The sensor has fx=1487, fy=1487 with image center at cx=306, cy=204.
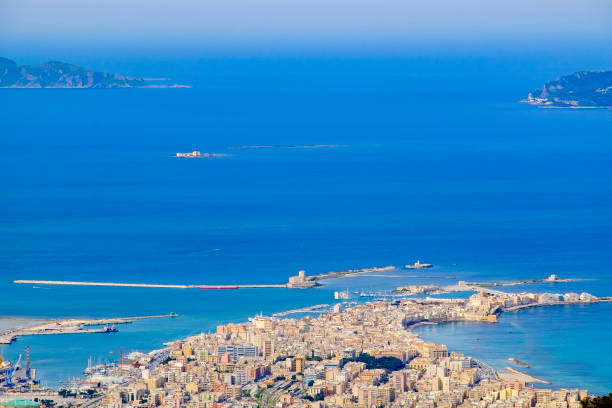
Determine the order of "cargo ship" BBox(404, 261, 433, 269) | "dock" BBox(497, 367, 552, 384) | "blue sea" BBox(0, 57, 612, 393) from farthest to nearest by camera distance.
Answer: "cargo ship" BBox(404, 261, 433, 269) < "blue sea" BBox(0, 57, 612, 393) < "dock" BBox(497, 367, 552, 384)

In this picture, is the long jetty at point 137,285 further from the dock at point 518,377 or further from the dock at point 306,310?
the dock at point 518,377

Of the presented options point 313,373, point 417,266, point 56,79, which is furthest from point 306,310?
point 56,79

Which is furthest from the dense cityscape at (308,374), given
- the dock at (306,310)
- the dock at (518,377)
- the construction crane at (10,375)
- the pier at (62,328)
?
the pier at (62,328)

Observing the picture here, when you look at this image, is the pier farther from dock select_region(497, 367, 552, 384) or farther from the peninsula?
dock select_region(497, 367, 552, 384)

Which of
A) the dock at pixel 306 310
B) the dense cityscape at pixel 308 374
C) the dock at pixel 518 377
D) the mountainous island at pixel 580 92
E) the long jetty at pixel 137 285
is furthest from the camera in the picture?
the mountainous island at pixel 580 92

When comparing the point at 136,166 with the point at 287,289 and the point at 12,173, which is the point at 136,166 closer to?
the point at 12,173

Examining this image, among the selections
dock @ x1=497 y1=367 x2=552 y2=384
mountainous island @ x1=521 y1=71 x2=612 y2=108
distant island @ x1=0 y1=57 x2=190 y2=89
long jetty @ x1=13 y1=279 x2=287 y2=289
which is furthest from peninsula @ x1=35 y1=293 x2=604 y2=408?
distant island @ x1=0 y1=57 x2=190 y2=89

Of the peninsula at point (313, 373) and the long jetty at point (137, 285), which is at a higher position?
the long jetty at point (137, 285)
